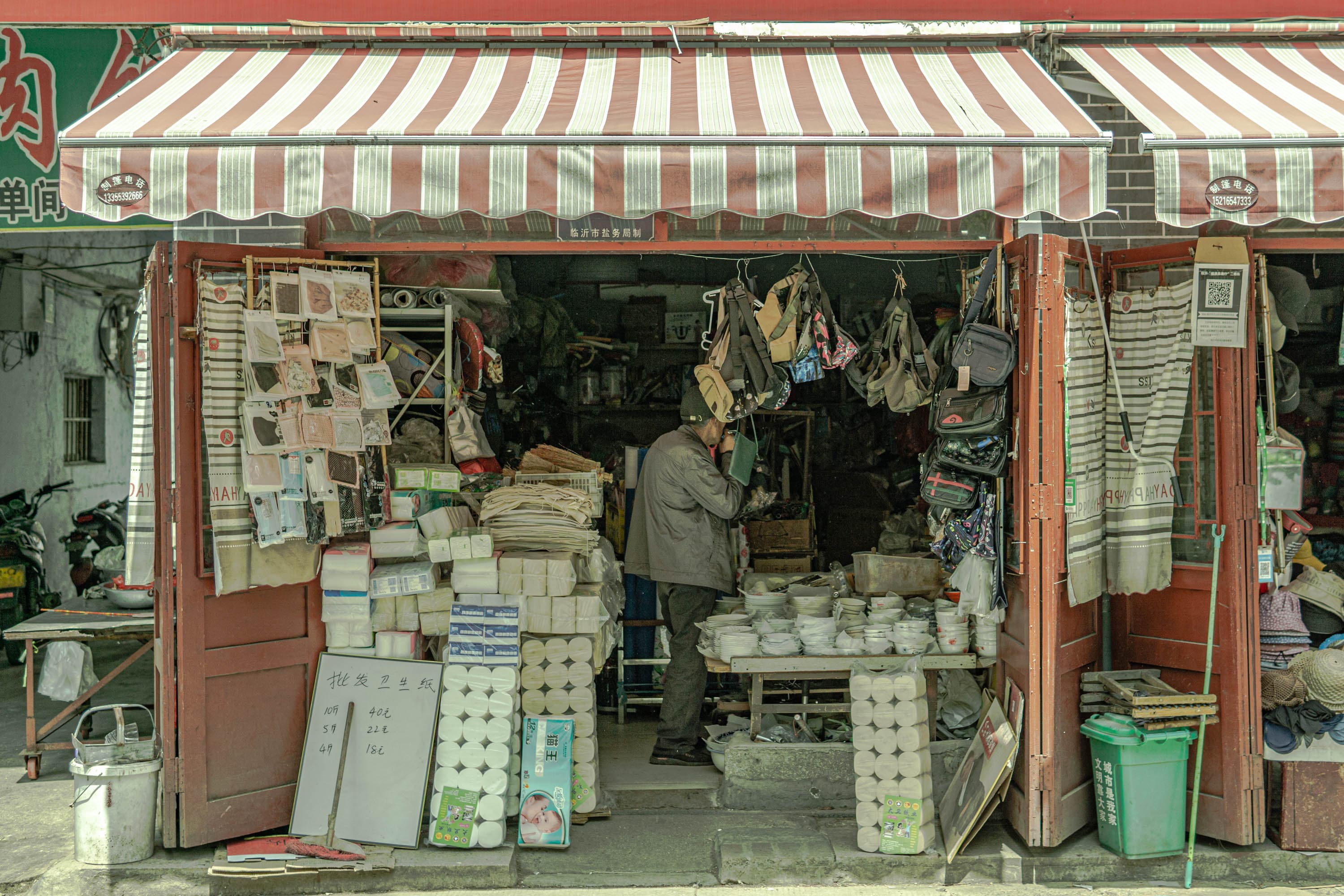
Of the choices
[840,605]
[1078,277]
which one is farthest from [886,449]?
[1078,277]

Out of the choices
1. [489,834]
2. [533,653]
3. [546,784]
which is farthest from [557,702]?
[489,834]

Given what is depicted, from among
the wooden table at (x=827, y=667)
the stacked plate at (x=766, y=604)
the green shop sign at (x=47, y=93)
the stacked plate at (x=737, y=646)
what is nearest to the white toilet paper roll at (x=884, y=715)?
the wooden table at (x=827, y=667)

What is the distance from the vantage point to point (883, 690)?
5559 millimetres

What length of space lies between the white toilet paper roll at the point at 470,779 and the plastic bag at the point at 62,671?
3.14 metres

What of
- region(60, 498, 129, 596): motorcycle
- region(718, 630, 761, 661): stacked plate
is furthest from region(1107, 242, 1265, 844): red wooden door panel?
region(60, 498, 129, 596): motorcycle

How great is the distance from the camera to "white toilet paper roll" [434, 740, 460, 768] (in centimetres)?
560

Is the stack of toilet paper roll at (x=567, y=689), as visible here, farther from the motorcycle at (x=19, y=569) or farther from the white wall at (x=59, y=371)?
the white wall at (x=59, y=371)

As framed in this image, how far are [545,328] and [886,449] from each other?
10.8 feet

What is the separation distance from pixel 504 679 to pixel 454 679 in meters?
0.27

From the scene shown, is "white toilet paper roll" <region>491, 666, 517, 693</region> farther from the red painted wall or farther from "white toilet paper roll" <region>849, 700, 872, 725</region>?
the red painted wall

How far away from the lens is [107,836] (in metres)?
5.29

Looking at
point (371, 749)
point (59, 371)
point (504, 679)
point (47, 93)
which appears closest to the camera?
point (371, 749)

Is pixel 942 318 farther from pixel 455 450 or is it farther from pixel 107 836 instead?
pixel 107 836

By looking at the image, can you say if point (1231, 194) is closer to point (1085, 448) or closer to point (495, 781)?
point (1085, 448)
